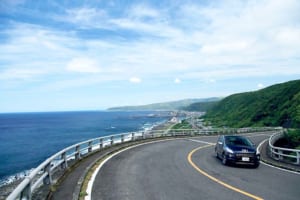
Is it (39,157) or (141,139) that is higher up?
(141,139)

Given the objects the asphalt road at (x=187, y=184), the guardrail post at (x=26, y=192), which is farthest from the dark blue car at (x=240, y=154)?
the guardrail post at (x=26, y=192)

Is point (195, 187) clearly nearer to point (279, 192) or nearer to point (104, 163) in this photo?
point (279, 192)

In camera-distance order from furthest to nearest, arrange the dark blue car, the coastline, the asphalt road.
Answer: the dark blue car → the coastline → the asphalt road

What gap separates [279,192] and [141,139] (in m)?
23.2

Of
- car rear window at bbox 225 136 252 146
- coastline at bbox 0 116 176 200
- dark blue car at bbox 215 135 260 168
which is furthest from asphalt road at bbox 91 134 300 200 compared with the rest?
car rear window at bbox 225 136 252 146

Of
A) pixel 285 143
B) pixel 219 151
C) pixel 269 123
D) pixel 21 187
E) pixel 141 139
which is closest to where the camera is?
pixel 21 187

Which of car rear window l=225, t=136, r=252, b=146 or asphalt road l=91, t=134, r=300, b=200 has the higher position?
car rear window l=225, t=136, r=252, b=146

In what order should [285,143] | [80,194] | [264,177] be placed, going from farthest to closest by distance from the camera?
[285,143] < [264,177] < [80,194]

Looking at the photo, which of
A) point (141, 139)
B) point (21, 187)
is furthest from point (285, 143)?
point (21, 187)

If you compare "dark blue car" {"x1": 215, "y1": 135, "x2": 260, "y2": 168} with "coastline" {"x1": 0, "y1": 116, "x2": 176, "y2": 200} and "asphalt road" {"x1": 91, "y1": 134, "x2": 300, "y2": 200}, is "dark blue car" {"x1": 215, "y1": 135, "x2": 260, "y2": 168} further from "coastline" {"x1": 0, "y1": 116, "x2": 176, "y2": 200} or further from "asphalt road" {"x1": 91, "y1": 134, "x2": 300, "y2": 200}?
"coastline" {"x1": 0, "y1": 116, "x2": 176, "y2": 200}

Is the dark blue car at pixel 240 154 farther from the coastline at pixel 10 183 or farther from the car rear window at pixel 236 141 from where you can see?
the coastline at pixel 10 183

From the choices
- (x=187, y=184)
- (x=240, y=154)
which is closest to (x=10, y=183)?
(x=187, y=184)

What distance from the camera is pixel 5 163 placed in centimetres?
5250

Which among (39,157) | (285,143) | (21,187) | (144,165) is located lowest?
(39,157)
